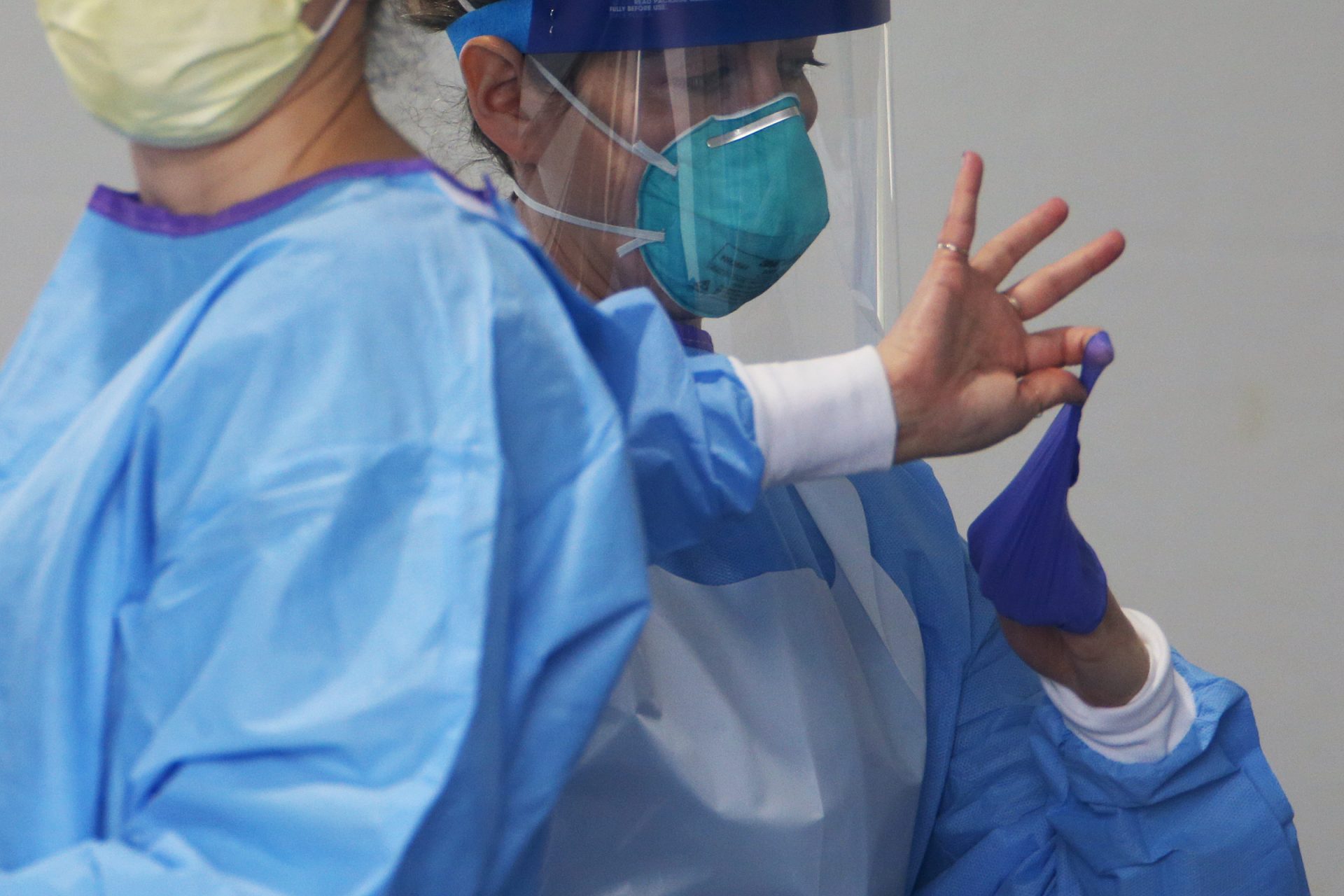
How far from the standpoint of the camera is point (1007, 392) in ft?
2.66

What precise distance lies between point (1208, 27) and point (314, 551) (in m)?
1.86

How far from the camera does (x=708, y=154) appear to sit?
3.17 feet

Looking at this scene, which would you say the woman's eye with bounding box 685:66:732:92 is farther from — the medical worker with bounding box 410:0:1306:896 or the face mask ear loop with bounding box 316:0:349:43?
the face mask ear loop with bounding box 316:0:349:43

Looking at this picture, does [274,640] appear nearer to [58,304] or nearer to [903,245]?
[58,304]

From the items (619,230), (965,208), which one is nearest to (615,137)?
(619,230)

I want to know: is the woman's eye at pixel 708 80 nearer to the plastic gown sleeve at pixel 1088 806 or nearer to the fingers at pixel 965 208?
the fingers at pixel 965 208

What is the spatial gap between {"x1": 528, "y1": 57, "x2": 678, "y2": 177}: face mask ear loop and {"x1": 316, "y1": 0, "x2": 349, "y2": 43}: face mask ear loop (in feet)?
1.24

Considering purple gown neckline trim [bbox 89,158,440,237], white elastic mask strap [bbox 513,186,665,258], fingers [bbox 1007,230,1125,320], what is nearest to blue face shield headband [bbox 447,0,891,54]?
white elastic mask strap [bbox 513,186,665,258]

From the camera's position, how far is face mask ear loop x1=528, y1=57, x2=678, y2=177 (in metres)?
0.97

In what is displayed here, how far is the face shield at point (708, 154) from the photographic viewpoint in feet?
3.12

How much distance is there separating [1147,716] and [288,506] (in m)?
0.68

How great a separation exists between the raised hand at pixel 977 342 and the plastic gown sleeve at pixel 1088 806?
0.30 meters

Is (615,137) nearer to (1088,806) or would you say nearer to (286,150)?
(286,150)

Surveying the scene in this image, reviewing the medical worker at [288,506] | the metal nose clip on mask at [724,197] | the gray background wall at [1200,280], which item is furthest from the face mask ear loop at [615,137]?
the gray background wall at [1200,280]
